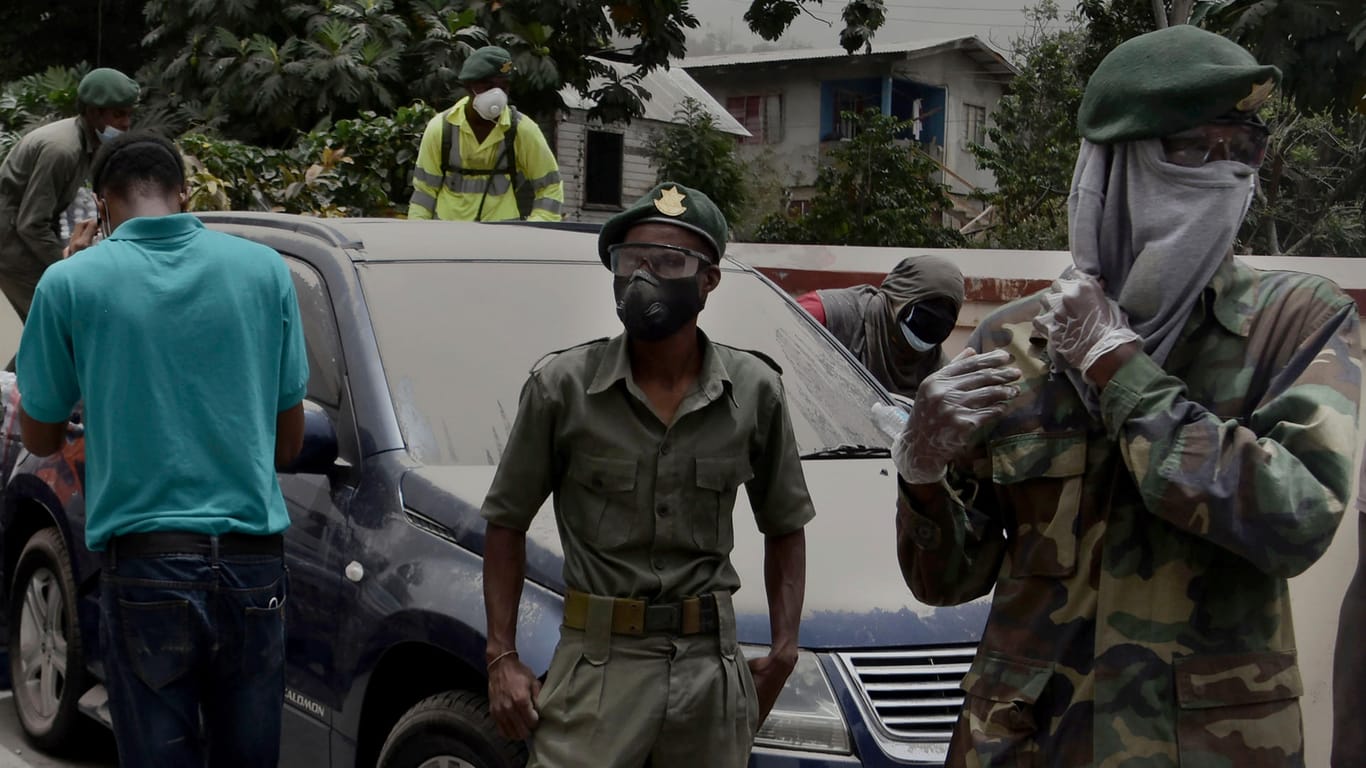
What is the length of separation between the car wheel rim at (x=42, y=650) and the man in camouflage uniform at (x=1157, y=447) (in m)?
3.99

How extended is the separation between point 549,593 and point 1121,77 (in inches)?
70.9

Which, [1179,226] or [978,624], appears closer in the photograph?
[1179,226]

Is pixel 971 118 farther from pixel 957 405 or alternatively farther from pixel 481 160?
pixel 957 405

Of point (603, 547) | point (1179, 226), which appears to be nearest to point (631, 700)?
point (603, 547)

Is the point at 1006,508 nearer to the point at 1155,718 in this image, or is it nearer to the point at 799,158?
the point at 1155,718

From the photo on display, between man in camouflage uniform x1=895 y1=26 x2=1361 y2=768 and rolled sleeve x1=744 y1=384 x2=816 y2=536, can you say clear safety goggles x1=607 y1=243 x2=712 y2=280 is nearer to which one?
rolled sleeve x1=744 y1=384 x2=816 y2=536

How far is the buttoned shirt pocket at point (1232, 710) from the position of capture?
7.39 feet

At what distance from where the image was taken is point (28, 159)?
762 centimetres

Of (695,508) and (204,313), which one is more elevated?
(204,313)

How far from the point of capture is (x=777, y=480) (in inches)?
129

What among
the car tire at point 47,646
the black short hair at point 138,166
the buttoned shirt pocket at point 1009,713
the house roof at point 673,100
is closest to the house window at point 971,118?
the house roof at point 673,100

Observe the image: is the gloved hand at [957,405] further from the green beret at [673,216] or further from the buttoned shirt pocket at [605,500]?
the green beret at [673,216]

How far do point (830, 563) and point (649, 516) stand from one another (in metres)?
0.85

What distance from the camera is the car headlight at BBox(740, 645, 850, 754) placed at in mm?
3451
